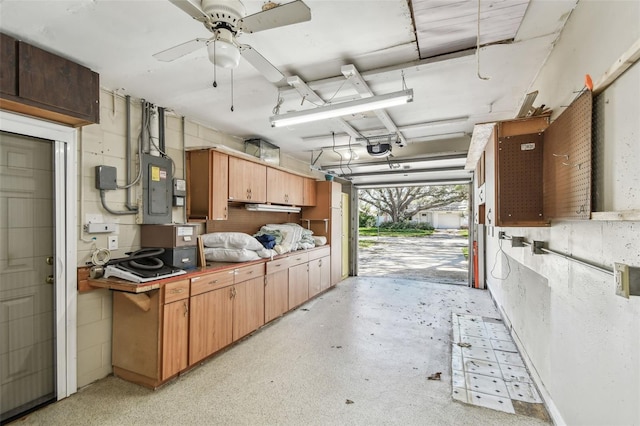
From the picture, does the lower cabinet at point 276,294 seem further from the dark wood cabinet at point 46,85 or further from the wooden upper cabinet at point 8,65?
the wooden upper cabinet at point 8,65

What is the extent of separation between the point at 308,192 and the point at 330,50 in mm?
3631

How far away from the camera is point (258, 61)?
178 centimetres

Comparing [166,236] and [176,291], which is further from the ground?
[166,236]

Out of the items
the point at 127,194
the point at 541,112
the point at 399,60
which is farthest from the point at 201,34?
the point at 541,112

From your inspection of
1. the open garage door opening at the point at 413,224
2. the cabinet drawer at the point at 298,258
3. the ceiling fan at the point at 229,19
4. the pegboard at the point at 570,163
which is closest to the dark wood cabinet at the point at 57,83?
the ceiling fan at the point at 229,19

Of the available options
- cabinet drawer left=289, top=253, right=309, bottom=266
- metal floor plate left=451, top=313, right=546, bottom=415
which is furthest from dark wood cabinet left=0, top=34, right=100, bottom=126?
metal floor plate left=451, top=313, right=546, bottom=415

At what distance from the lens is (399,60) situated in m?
2.25

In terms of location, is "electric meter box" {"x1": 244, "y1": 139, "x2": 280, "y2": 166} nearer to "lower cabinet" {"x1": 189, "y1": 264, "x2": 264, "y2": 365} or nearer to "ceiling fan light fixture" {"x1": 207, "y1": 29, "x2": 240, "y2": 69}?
"lower cabinet" {"x1": 189, "y1": 264, "x2": 264, "y2": 365}

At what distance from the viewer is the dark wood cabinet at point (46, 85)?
192 centimetres

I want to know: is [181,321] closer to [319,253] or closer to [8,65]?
[8,65]

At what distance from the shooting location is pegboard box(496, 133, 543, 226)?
1.93 m

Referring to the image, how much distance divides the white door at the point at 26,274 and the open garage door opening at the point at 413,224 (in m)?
7.62

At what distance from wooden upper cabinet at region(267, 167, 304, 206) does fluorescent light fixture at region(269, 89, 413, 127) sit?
63.7 inches

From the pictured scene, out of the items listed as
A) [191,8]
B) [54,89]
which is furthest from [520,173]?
[54,89]
